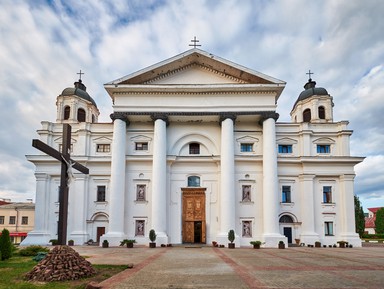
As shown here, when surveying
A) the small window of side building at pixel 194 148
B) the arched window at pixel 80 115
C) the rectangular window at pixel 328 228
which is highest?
the arched window at pixel 80 115

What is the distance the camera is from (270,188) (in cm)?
2842

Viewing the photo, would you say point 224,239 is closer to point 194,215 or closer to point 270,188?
point 194,215

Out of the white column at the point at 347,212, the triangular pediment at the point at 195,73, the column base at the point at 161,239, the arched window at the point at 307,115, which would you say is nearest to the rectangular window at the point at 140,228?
the column base at the point at 161,239

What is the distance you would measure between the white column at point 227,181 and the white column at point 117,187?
8.20m

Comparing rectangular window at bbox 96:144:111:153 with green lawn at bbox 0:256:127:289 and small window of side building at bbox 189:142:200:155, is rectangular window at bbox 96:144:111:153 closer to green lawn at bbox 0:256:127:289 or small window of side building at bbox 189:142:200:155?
small window of side building at bbox 189:142:200:155

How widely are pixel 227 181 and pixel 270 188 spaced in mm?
3581

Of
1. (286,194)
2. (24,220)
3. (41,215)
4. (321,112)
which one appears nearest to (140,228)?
Answer: (41,215)

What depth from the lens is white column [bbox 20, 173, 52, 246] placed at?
29141 mm

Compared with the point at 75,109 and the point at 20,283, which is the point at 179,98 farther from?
the point at 20,283

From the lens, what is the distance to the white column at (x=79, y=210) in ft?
95.6

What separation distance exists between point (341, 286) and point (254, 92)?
22.2 metres

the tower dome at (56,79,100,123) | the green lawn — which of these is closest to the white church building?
the tower dome at (56,79,100,123)

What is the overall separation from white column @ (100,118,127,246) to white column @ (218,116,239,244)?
8.20 metres

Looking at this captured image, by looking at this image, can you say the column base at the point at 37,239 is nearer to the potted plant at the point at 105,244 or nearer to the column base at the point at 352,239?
the potted plant at the point at 105,244
